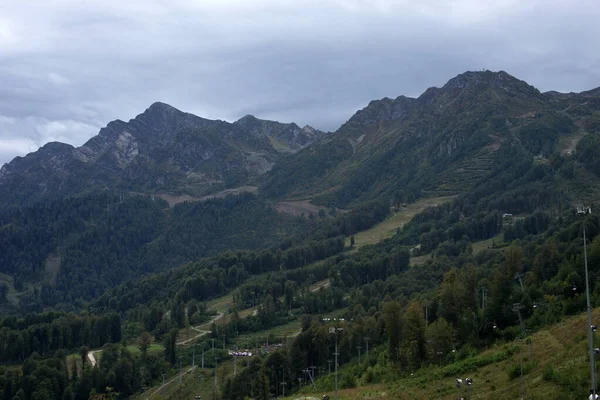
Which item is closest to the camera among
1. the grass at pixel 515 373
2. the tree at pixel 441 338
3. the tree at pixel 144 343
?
the grass at pixel 515 373

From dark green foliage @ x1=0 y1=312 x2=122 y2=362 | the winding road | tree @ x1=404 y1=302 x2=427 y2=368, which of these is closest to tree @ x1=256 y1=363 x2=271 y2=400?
tree @ x1=404 y1=302 x2=427 y2=368

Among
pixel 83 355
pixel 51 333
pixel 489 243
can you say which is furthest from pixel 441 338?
pixel 489 243

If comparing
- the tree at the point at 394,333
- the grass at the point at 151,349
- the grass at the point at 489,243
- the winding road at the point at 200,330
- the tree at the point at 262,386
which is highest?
the grass at the point at 489,243

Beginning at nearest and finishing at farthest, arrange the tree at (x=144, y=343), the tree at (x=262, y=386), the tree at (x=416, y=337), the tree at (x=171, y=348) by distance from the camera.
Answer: the tree at (x=416, y=337) < the tree at (x=262, y=386) < the tree at (x=171, y=348) < the tree at (x=144, y=343)

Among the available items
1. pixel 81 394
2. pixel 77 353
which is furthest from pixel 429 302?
pixel 77 353

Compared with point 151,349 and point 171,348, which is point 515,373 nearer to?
point 171,348

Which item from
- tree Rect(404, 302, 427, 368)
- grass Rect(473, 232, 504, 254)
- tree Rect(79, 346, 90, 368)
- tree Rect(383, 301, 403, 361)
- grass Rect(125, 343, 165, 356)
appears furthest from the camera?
grass Rect(473, 232, 504, 254)

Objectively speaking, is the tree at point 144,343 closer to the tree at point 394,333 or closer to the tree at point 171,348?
the tree at point 171,348

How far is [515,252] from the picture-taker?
8575 cm

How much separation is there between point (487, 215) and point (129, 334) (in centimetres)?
11514

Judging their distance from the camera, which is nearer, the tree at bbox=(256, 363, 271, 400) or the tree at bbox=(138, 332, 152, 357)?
the tree at bbox=(256, 363, 271, 400)

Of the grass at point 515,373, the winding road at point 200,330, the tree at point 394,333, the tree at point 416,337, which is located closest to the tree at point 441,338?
the tree at point 416,337

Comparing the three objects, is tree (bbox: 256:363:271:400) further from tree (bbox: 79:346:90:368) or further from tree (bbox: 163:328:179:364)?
tree (bbox: 79:346:90:368)

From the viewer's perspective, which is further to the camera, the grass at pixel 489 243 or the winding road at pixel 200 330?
the grass at pixel 489 243
